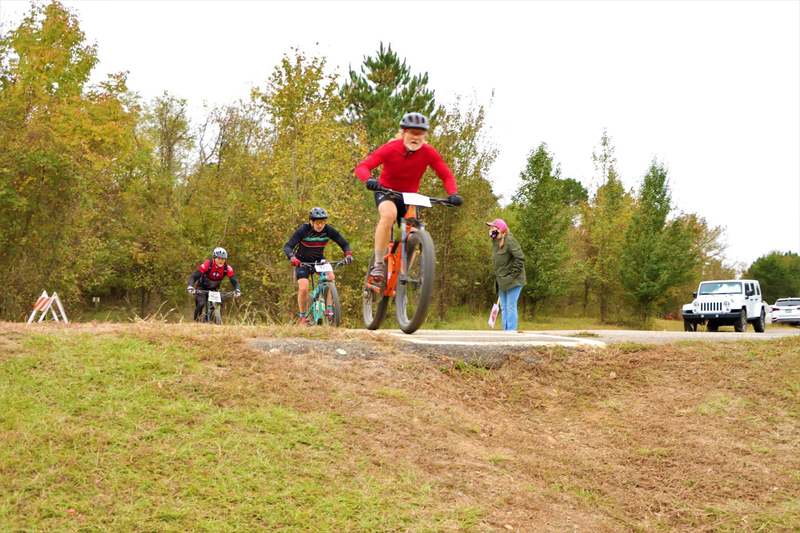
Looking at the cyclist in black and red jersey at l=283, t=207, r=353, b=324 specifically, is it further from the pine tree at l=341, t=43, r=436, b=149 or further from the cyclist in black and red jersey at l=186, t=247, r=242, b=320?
the pine tree at l=341, t=43, r=436, b=149

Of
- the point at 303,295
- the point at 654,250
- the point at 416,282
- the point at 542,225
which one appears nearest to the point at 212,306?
the point at 303,295

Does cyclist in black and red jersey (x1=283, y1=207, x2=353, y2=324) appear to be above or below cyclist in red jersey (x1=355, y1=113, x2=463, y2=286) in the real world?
below

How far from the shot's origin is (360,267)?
97.0 ft

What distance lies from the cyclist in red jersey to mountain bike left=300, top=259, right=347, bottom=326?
225 centimetres

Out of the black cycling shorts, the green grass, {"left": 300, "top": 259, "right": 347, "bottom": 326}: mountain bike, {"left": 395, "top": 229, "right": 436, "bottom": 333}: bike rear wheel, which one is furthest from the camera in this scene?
{"left": 300, "top": 259, "right": 347, "bottom": 326}: mountain bike

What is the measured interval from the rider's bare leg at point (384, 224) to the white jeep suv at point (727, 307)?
20.8 m

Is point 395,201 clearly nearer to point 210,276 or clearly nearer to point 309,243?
point 309,243

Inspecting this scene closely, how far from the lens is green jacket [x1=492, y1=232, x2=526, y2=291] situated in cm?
1219

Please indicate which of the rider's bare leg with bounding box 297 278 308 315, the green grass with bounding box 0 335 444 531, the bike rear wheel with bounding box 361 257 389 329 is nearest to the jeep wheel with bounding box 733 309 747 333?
the rider's bare leg with bounding box 297 278 308 315

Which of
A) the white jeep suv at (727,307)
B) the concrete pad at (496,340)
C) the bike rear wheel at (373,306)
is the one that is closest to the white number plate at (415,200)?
the bike rear wheel at (373,306)

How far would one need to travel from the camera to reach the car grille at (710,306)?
25.8m

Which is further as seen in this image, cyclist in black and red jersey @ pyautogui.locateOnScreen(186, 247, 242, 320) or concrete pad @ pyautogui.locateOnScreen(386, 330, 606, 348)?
cyclist in black and red jersey @ pyautogui.locateOnScreen(186, 247, 242, 320)

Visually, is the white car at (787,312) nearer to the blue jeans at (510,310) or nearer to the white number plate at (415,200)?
the blue jeans at (510,310)

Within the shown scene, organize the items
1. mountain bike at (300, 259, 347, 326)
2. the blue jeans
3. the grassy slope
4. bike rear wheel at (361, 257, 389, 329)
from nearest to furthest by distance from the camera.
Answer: the grassy slope < bike rear wheel at (361, 257, 389, 329) < mountain bike at (300, 259, 347, 326) < the blue jeans
